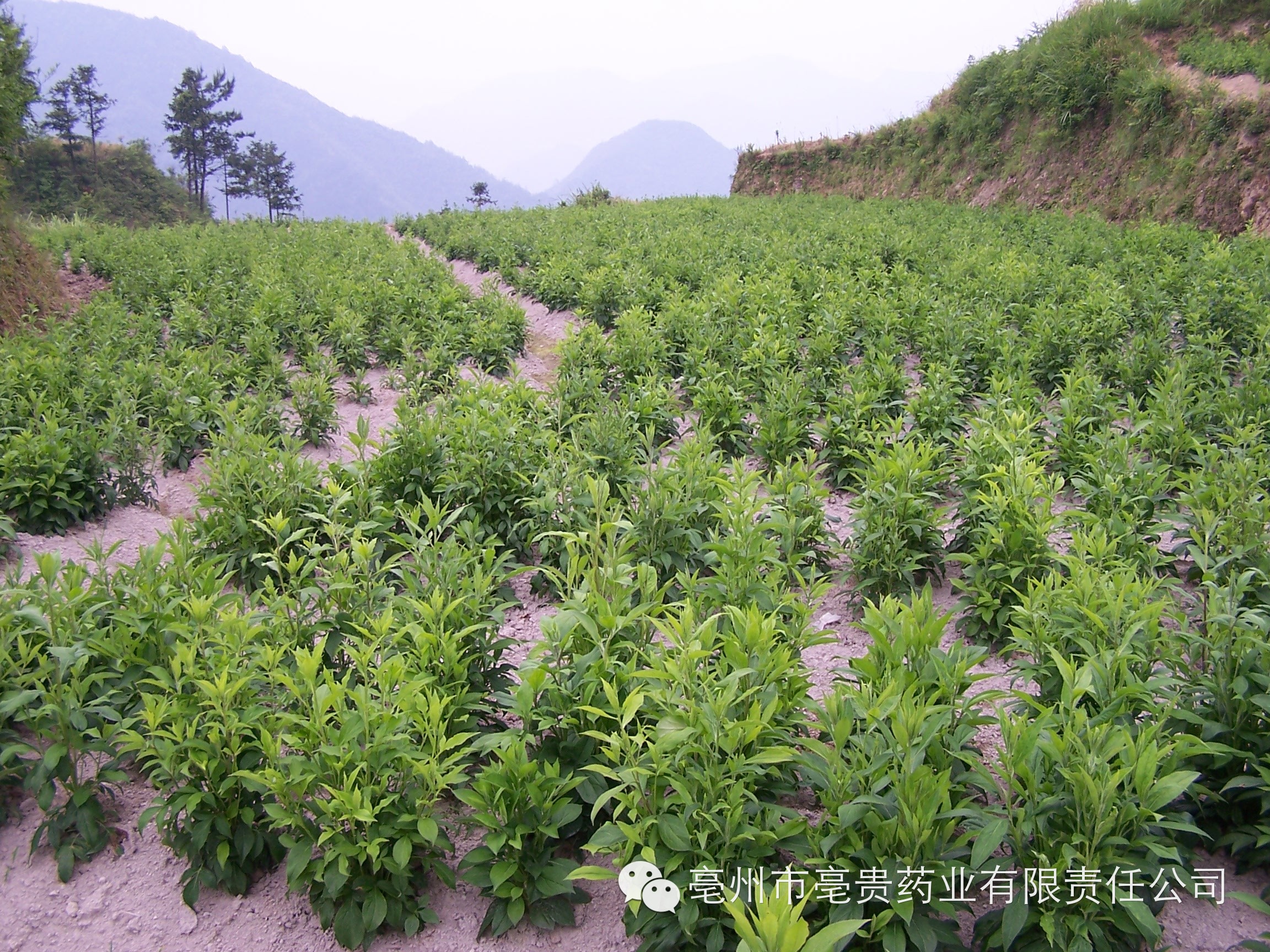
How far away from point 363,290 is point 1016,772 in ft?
35.0

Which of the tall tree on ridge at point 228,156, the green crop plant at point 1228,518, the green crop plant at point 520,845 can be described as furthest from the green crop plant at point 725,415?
the tall tree on ridge at point 228,156

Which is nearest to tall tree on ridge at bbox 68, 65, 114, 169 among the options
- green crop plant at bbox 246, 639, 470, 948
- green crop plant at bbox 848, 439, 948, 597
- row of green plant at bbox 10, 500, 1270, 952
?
row of green plant at bbox 10, 500, 1270, 952

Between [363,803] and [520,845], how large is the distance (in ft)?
1.85

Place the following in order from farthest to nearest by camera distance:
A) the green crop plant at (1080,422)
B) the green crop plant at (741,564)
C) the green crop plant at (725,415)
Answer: the green crop plant at (725,415)
the green crop plant at (1080,422)
the green crop plant at (741,564)

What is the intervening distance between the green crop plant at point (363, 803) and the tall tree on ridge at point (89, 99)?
5845cm

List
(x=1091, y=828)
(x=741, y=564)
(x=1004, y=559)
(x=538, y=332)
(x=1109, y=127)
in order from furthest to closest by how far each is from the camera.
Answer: (x=1109, y=127) < (x=538, y=332) < (x=1004, y=559) < (x=741, y=564) < (x=1091, y=828)

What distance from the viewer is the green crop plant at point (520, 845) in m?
2.72

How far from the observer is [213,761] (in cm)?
283

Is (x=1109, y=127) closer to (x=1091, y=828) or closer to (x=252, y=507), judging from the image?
(x=1091, y=828)

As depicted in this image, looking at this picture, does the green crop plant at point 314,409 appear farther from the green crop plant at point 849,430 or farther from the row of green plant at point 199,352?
the green crop plant at point 849,430

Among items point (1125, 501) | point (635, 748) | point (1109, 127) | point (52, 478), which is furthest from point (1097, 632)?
point (1109, 127)

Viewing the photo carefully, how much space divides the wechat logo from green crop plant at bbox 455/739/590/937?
0.32 meters

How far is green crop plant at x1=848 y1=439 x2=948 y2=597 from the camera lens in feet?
14.6

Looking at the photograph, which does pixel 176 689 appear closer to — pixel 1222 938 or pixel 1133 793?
pixel 1133 793
